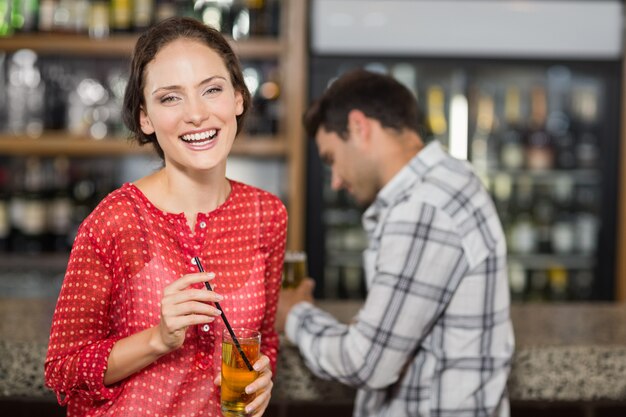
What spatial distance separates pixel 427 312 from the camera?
161cm

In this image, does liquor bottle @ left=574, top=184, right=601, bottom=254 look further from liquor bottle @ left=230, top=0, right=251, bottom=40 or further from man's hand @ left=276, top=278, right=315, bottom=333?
man's hand @ left=276, top=278, right=315, bottom=333

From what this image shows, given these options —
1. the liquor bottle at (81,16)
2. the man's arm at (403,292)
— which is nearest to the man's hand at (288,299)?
the man's arm at (403,292)

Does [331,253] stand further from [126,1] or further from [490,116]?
[126,1]

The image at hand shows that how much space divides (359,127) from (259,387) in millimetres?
845

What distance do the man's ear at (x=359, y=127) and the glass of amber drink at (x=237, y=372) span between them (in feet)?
2.56

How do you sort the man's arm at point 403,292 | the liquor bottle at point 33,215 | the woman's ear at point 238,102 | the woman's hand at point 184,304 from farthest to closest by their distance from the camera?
the liquor bottle at point 33,215
the man's arm at point 403,292
the woman's ear at point 238,102
the woman's hand at point 184,304

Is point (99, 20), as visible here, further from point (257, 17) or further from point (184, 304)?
point (184, 304)

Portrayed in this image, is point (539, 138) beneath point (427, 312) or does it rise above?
above

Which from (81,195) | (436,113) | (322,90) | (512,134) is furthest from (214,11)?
(512,134)

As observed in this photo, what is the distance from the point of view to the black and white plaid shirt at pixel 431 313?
1603 mm

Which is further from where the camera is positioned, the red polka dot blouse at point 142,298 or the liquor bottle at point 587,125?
the liquor bottle at point 587,125

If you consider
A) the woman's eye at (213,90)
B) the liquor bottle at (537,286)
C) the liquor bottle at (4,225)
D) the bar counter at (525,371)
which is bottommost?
the liquor bottle at (537,286)

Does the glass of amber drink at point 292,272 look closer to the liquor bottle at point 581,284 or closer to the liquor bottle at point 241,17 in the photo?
the liquor bottle at point 241,17

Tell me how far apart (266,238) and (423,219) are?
428mm
